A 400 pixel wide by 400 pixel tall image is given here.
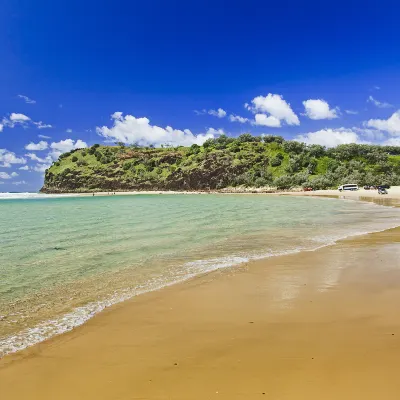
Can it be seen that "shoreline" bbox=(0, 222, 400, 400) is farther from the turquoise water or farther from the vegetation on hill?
the vegetation on hill

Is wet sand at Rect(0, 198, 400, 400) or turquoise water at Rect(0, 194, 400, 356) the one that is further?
turquoise water at Rect(0, 194, 400, 356)

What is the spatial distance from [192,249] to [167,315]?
7.36 meters

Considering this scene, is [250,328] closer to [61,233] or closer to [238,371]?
[238,371]

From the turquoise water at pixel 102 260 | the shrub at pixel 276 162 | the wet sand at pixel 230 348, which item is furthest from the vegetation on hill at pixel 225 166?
the wet sand at pixel 230 348

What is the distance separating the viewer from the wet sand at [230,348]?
411cm

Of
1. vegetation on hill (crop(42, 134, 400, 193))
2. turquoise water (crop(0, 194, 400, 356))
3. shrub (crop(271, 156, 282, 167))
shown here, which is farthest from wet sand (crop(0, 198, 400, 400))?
shrub (crop(271, 156, 282, 167))

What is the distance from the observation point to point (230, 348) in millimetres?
5176

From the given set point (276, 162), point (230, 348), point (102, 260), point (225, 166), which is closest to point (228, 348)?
point (230, 348)

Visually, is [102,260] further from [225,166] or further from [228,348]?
[225,166]

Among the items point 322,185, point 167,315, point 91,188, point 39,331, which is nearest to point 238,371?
point 167,315

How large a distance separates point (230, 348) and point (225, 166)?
129125 millimetres

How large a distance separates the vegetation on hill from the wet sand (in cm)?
9626

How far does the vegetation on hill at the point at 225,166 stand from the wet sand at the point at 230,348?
Result: 3790 inches

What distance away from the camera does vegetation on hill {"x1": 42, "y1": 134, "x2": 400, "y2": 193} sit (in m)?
109
